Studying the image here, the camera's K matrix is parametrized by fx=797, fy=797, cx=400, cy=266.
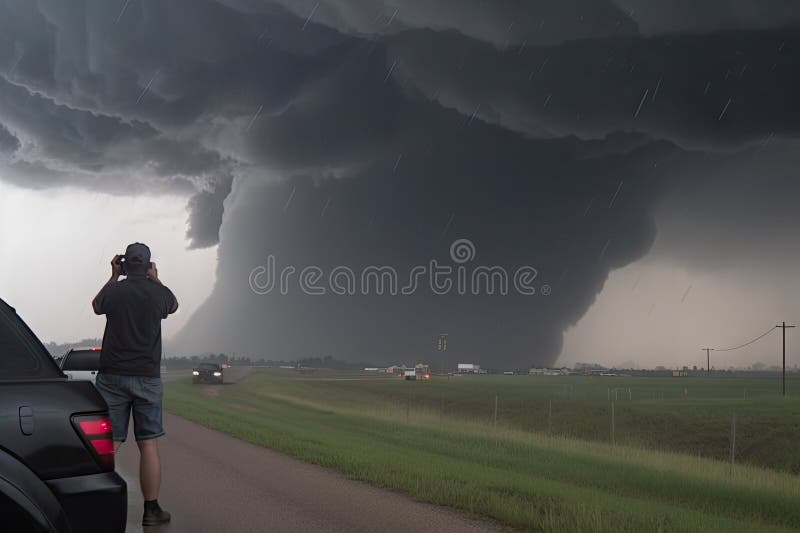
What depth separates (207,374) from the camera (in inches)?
2527

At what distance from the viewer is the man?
6.68m

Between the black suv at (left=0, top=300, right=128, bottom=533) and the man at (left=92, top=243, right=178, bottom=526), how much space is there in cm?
244

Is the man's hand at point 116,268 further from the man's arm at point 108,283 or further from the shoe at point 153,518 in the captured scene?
the shoe at point 153,518

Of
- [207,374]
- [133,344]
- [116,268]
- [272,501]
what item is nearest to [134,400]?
[133,344]

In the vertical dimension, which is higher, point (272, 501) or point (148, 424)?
point (148, 424)

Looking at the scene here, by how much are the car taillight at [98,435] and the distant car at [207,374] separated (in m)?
61.6

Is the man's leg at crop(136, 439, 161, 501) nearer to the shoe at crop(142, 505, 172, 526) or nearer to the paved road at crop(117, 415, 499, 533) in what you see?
the shoe at crop(142, 505, 172, 526)

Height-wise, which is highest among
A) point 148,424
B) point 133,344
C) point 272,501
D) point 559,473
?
point 133,344

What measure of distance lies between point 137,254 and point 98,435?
295 centimetres

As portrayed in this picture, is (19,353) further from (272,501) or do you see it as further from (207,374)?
(207,374)

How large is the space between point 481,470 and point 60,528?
10.2m

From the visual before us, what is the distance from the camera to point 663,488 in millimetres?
15523

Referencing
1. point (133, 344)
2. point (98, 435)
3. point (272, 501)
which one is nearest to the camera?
point (98, 435)

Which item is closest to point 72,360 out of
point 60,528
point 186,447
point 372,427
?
point 60,528
